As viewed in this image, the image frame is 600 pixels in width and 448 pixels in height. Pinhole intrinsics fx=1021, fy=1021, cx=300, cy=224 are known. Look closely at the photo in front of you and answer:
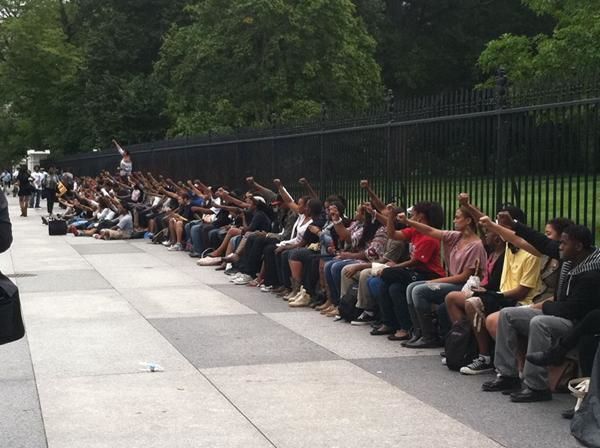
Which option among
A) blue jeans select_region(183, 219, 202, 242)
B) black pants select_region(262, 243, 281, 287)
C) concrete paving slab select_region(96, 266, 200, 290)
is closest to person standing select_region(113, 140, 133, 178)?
blue jeans select_region(183, 219, 202, 242)

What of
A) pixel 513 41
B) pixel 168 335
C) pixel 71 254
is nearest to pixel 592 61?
pixel 513 41

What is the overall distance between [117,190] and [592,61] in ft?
41.9

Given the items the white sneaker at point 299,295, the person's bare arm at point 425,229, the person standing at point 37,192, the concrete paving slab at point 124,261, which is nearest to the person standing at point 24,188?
the person standing at point 37,192

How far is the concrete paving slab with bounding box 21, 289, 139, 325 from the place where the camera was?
473 inches

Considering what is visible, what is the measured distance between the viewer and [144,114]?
50906mm

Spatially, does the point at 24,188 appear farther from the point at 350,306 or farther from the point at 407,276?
the point at 407,276

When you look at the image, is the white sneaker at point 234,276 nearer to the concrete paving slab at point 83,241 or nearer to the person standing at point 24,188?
the concrete paving slab at point 83,241

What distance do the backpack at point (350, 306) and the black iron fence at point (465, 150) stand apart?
4.54ft

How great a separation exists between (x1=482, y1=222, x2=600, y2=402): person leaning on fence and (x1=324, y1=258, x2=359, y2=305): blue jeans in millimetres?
3797

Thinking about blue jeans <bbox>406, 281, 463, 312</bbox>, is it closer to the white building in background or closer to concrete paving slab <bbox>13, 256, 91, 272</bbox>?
concrete paving slab <bbox>13, 256, 91, 272</bbox>

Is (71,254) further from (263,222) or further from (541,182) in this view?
(541,182)

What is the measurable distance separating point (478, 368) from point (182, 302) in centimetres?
562

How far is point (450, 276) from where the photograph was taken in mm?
9828

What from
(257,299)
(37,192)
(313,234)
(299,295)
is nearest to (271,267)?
(257,299)
